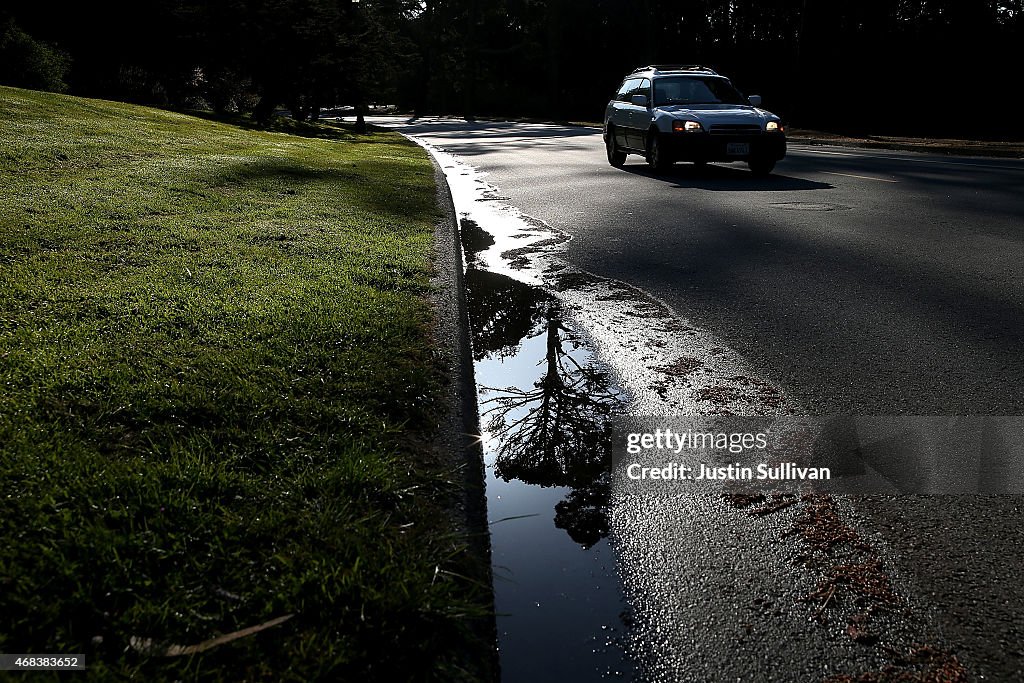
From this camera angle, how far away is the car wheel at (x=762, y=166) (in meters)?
16.1

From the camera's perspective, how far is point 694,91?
701 inches

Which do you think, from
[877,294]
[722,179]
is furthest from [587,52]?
[877,294]

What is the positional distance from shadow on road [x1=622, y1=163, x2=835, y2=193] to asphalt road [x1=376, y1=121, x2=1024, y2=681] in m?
0.08

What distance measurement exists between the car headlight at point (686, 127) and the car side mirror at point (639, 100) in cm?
162

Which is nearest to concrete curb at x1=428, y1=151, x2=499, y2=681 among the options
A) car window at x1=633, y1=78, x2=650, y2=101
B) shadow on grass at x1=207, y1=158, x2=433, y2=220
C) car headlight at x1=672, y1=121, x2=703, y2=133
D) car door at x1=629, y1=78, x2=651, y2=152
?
shadow on grass at x1=207, y1=158, x2=433, y2=220

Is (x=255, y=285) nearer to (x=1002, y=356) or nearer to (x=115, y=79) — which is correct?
(x=1002, y=356)

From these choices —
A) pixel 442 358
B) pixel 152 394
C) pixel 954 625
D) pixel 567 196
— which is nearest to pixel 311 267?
pixel 442 358

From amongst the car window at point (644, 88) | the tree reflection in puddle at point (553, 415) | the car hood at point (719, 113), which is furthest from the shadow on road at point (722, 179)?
the tree reflection in puddle at point (553, 415)

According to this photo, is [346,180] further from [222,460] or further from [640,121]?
[222,460]

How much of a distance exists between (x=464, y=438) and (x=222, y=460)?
1.00 metres

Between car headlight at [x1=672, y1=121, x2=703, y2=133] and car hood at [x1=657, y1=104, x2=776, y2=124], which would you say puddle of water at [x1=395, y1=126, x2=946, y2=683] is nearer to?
car headlight at [x1=672, y1=121, x2=703, y2=133]

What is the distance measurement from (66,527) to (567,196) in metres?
11.5

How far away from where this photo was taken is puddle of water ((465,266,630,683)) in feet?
8.53

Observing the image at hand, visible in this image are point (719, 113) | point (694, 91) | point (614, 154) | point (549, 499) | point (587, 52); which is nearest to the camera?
point (549, 499)
